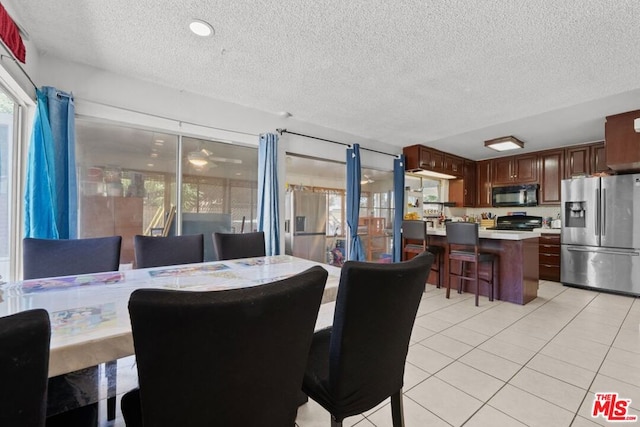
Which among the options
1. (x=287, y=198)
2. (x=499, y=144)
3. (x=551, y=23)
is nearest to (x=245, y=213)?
(x=287, y=198)

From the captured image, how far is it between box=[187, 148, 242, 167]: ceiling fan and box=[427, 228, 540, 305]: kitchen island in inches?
136

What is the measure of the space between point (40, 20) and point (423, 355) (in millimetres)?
3639

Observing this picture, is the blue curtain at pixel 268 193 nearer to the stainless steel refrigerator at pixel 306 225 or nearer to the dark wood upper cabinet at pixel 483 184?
the stainless steel refrigerator at pixel 306 225

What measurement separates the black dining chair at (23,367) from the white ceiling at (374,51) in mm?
1900

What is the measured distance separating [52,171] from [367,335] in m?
2.68

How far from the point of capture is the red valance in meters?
1.55

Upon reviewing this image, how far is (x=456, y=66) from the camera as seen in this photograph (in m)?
2.30

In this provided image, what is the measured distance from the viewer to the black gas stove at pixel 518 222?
5.21 metres

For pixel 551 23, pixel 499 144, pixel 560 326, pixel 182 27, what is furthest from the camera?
pixel 499 144

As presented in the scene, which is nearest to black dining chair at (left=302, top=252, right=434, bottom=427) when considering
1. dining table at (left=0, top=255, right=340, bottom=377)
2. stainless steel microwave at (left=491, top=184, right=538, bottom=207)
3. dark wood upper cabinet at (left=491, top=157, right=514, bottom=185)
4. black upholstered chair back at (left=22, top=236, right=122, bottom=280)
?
dining table at (left=0, top=255, right=340, bottom=377)

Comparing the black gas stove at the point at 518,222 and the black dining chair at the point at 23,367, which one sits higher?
the black gas stove at the point at 518,222

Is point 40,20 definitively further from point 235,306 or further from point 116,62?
point 235,306

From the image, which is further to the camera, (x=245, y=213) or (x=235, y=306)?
(x=245, y=213)

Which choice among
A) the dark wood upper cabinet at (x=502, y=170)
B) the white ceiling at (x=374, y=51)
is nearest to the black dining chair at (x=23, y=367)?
the white ceiling at (x=374, y=51)
